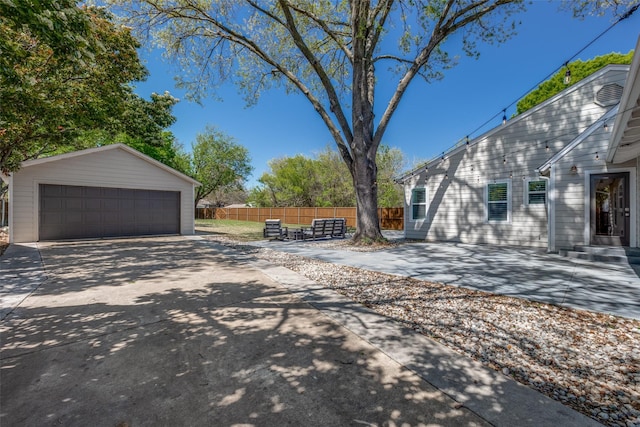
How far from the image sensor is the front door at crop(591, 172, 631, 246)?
24.2ft

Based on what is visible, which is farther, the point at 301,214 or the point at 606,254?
the point at 301,214

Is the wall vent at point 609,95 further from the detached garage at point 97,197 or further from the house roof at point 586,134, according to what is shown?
the detached garage at point 97,197

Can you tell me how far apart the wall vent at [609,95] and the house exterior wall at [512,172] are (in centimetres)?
11

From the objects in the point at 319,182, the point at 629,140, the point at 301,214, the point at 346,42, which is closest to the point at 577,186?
the point at 629,140

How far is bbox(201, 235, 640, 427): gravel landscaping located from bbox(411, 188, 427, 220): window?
25.6 feet

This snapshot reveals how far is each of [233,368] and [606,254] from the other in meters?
9.26

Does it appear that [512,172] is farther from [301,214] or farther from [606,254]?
[301,214]

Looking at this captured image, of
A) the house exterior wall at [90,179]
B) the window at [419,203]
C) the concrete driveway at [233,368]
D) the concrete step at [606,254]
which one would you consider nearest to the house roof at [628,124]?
the concrete step at [606,254]

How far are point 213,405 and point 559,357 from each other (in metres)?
2.92

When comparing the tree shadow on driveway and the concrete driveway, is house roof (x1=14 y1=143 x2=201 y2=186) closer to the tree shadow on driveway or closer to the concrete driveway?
the concrete driveway

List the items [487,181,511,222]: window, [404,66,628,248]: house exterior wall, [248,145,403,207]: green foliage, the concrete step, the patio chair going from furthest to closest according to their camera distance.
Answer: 1. [248,145,403,207]: green foliage
2. the patio chair
3. [487,181,511,222]: window
4. [404,66,628,248]: house exterior wall
5. the concrete step

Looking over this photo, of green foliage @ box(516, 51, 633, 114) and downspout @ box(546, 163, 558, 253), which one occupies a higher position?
green foliage @ box(516, 51, 633, 114)

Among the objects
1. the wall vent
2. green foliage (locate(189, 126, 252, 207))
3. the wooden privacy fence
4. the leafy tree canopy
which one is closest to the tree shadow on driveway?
the leafy tree canopy

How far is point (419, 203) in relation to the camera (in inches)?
476
